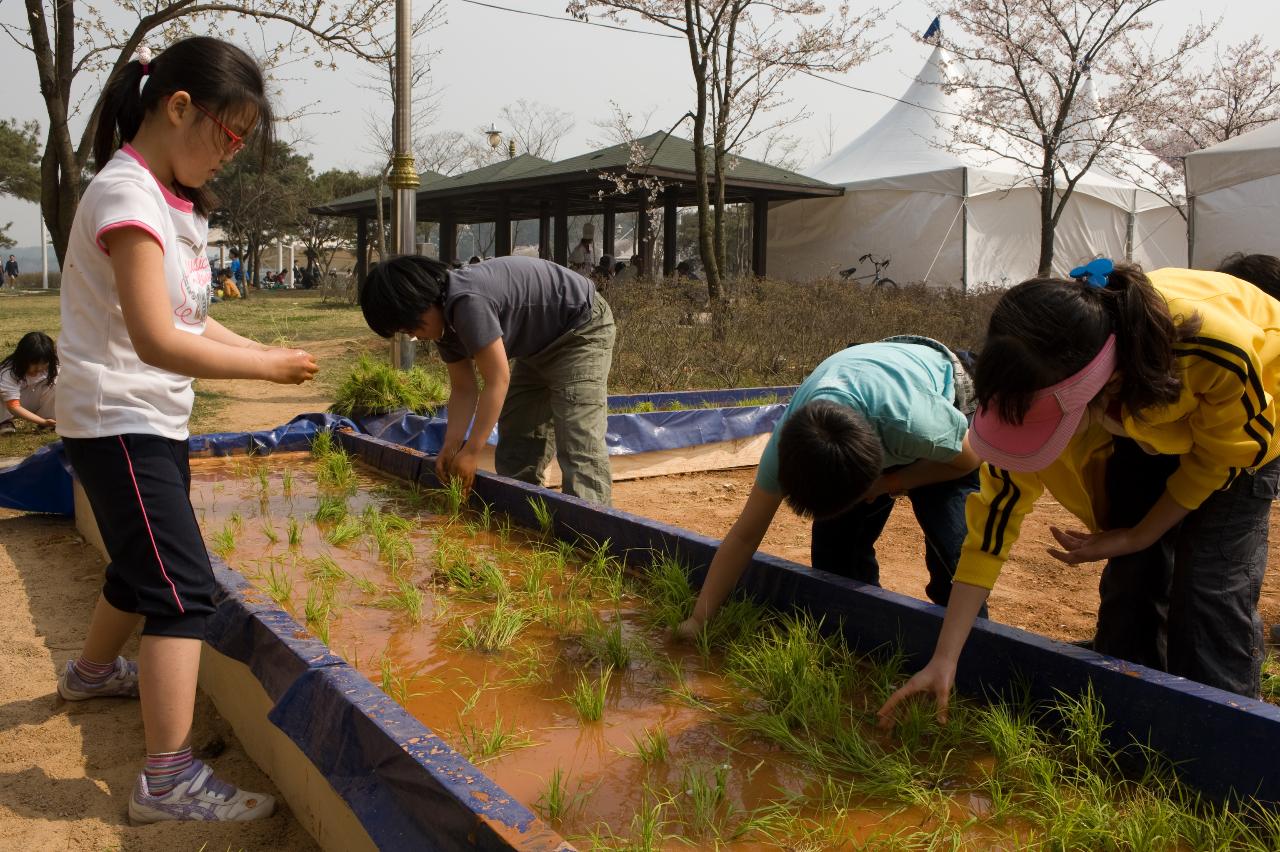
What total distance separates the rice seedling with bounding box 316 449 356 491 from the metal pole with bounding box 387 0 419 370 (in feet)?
11.2

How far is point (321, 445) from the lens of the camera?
520 centimetres

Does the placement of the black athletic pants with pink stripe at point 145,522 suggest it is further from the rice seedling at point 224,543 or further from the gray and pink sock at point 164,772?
the rice seedling at point 224,543

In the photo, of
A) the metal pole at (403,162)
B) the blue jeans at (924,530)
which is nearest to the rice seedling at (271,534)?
the blue jeans at (924,530)

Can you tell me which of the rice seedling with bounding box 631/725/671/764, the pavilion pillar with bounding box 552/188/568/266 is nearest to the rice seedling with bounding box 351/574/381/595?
the rice seedling with bounding box 631/725/671/764

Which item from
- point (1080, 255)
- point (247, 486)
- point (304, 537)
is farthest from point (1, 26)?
point (1080, 255)

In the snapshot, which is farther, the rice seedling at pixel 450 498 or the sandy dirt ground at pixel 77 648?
the rice seedling at pixel 450 498

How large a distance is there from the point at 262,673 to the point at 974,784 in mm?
1544

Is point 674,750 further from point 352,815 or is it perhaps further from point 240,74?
point 240,74

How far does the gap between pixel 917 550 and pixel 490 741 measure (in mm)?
3163

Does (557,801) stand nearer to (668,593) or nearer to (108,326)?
(668,593)

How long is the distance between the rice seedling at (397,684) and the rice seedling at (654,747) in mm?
571

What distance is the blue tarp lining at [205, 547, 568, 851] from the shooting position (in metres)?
1.46

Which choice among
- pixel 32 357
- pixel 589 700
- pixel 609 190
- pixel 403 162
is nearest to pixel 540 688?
pixel 589 700

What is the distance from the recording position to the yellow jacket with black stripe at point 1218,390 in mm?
1881
